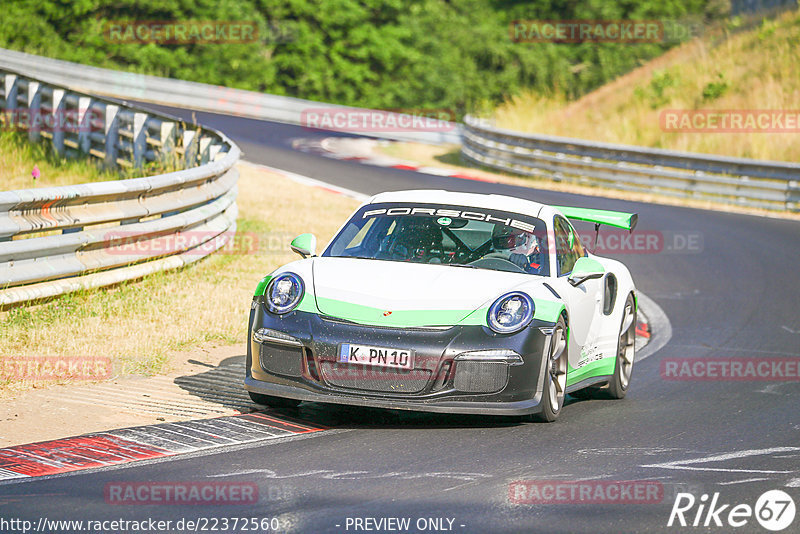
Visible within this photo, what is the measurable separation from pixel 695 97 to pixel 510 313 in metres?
27.8

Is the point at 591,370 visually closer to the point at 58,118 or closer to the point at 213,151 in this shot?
the point at 213,151

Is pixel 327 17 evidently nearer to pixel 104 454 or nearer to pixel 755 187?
pixel 755 187

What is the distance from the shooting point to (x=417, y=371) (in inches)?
261

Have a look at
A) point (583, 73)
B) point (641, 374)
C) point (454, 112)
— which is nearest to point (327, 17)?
point (454, 112)

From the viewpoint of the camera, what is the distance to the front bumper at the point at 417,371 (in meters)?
6.64

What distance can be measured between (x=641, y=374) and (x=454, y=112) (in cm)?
4662

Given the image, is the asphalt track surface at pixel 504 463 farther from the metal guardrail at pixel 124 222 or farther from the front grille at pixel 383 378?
the metal guardrail at pixel 124 222

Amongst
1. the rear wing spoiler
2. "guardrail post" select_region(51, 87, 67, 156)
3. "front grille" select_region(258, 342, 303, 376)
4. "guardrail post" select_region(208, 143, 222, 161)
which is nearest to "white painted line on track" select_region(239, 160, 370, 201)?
"guardrail post" select_region(51, 87, 67, 156)

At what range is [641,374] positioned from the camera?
9.66 meters

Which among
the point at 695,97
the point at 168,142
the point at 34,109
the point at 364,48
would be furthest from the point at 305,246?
the point at 364,48

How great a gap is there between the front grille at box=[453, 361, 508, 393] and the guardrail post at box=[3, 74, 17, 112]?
16.9 m

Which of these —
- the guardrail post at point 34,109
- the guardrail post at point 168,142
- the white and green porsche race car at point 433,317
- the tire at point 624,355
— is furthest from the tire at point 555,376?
the guardrail post at point 34,109

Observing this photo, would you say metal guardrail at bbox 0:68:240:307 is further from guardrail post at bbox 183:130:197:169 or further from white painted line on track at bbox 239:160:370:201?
white painted line on track at bbox 239:160:370:201

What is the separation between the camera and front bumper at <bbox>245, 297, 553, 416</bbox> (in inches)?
261
